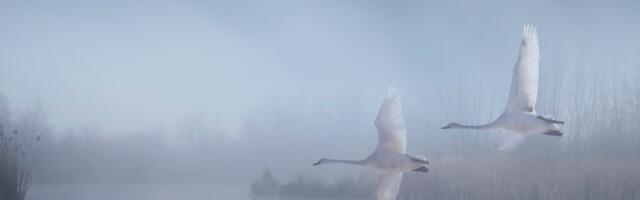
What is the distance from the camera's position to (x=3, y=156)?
1452 centimetres

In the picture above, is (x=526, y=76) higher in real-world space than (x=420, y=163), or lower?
higher

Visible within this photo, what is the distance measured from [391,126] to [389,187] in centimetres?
126

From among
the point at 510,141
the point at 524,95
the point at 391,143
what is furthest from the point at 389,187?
the point at 524,95

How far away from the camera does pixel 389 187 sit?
1181 centimetres

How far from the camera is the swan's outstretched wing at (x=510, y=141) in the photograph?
10570 mm

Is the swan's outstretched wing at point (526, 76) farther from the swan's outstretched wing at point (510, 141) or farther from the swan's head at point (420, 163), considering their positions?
the swan's head at point (420, 163)

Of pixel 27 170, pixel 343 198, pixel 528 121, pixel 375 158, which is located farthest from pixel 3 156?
pixel 343 198

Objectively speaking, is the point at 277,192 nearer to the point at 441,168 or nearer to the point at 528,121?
the point at 441,168

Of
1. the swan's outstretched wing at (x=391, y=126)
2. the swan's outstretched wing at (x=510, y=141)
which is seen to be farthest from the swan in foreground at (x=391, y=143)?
the swan's outstretched wing at (x=510, y=141)

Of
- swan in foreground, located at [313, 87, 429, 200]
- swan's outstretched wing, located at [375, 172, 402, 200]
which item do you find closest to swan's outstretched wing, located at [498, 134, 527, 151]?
swan in foreground, located at [313, 87, 429, 200]

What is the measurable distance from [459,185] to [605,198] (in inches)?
196

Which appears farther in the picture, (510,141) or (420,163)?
(420,163)

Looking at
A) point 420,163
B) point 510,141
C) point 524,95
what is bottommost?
point 420,163

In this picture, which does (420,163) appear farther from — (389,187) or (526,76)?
(526,76)
